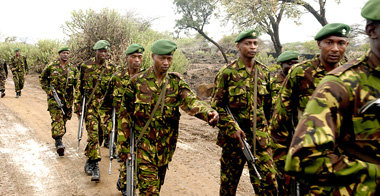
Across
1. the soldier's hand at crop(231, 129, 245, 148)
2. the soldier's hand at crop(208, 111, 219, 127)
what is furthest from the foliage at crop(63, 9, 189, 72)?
the soldier's hand at crop(208, 111, 219, 127)

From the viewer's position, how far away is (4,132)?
29.4 feet

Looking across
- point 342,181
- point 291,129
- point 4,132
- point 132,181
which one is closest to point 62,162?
point 4,132

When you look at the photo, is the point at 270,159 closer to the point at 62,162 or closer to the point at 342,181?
the point at 342,181

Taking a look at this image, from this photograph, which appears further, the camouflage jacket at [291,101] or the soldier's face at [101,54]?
the soldier's face at [101,54]

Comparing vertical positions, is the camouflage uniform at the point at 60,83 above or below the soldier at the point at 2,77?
above

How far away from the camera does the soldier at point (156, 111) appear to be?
3812 mm

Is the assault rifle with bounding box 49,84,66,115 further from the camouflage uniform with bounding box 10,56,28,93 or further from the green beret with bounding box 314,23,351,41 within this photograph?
the camouflage uniform with bounding box 10,56,28,93

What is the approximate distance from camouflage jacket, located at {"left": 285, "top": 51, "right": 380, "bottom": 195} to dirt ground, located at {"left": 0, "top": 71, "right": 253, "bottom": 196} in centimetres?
405

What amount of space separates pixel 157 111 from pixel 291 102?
1460 mm

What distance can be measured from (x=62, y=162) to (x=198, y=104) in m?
4.21

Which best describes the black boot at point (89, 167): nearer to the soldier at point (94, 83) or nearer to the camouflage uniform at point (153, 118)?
the soldier at point (94, 83)

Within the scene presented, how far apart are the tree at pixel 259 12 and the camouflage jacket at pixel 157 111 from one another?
41.2 ft

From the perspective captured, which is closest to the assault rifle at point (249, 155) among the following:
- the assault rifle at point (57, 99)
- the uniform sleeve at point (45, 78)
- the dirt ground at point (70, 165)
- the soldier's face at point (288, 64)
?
the dirt ground at point (70, 165)

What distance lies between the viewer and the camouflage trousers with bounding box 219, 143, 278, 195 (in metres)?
3.93
